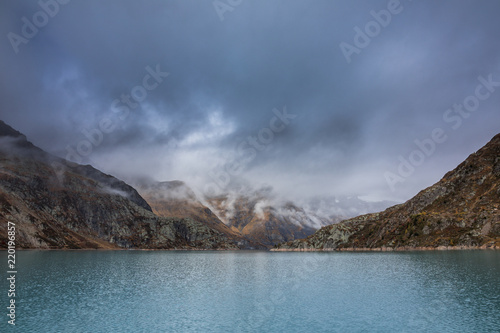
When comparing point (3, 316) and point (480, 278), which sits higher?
point (3, 316)

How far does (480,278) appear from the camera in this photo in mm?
79562

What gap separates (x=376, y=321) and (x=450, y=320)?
10.4 metres

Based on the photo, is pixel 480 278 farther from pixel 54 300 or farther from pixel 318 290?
pixel 54 300

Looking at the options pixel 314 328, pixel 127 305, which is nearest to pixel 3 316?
pixel 127 305

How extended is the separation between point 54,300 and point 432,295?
246 ft

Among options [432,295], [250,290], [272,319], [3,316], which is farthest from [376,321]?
[3,316]

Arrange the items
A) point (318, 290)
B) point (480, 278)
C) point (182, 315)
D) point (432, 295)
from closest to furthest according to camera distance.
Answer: point (182, 315), point (432, 295), point (318, 290), point (480, 278)

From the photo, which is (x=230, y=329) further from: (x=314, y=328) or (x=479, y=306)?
(x=479, y=306)

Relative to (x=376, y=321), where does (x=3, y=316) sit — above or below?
above

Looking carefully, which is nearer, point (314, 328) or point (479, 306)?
point (314, 328)

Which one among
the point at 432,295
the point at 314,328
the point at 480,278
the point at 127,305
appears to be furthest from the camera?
the point at 480,278

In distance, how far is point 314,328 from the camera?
41688 millimetres

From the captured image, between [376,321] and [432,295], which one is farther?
[432,295]

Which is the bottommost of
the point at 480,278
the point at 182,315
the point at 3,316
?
the point at 480,278
